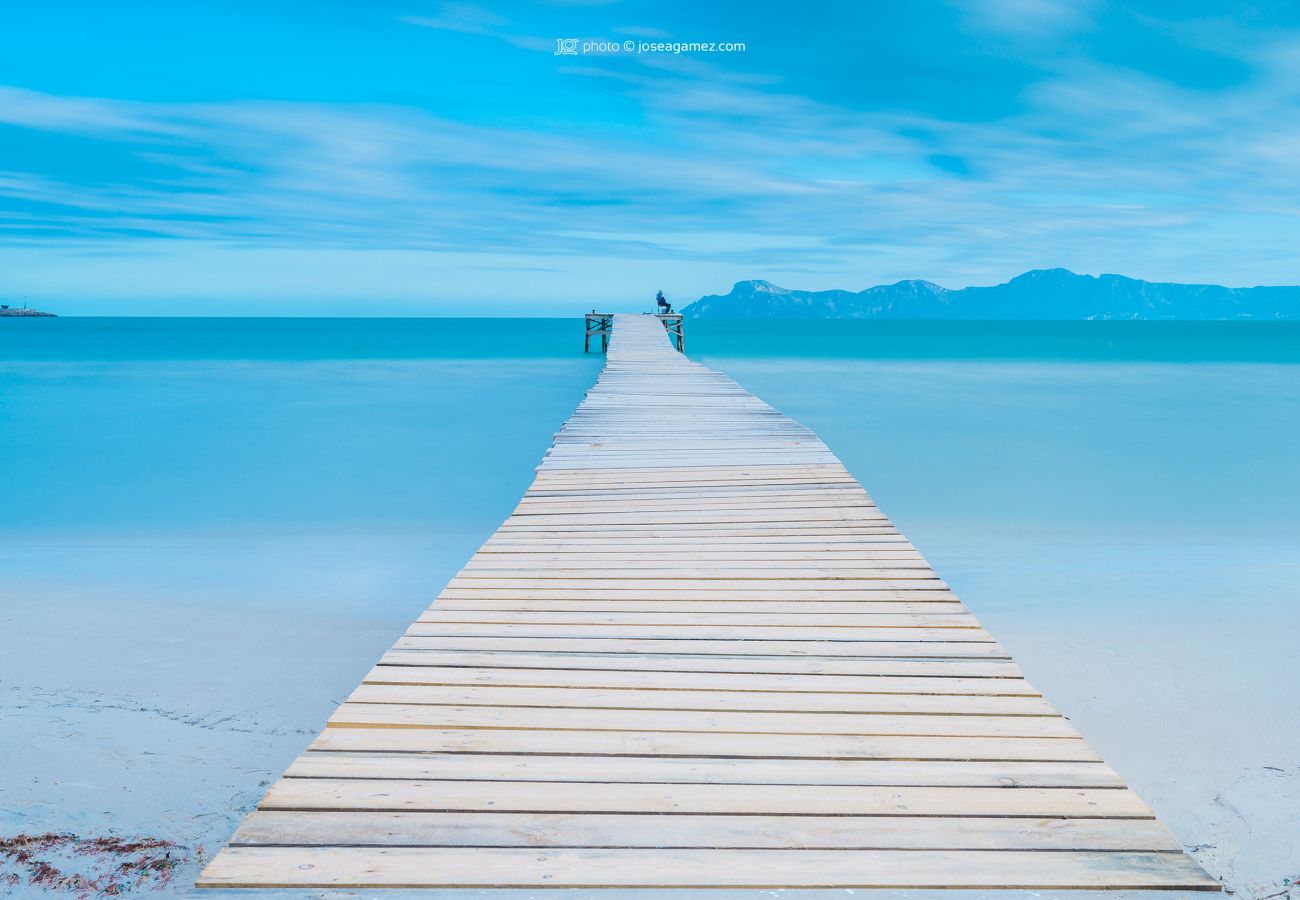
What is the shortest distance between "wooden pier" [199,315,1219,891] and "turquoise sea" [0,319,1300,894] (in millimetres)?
1241

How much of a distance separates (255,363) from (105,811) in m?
41.6

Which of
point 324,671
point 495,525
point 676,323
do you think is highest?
point 676,323

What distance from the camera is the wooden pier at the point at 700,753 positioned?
209cm

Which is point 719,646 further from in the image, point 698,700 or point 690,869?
point 690,869

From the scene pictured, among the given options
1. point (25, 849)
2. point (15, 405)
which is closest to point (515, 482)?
point (25, 849)

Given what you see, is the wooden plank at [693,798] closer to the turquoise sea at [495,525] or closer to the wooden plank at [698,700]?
the wooden plank at [698,700]

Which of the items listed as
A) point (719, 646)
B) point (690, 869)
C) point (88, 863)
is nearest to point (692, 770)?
→ point (690, 869)

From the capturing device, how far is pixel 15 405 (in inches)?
927

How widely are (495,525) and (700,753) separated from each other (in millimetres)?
7822

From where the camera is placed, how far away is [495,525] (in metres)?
10.2

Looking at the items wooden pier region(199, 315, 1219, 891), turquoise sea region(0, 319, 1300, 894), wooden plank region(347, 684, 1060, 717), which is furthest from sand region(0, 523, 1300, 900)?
wooden plank region(347, 684, 1060, 717)

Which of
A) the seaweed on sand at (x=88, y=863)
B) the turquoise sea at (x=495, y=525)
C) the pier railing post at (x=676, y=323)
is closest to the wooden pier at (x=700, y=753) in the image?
the seaweed on sand at (x=88, y=863)

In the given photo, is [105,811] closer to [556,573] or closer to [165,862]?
[165,862]

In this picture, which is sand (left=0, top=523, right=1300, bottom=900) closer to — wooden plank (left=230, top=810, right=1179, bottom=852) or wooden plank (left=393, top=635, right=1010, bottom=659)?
wooden plank (left=230, top=810, right=1179, bottom=852)
